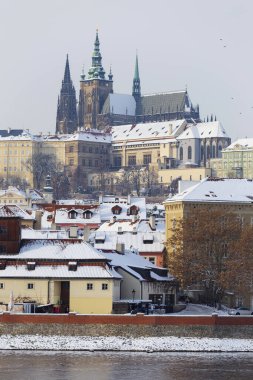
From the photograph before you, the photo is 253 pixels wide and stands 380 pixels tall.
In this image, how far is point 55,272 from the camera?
252ft

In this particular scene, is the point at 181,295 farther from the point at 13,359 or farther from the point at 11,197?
the point at 11,197

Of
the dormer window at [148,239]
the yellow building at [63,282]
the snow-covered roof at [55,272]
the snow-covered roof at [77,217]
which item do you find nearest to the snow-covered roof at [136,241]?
the dormer window at [148,239]

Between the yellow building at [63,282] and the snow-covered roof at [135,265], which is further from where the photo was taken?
the snow-covered roof at [135,265]

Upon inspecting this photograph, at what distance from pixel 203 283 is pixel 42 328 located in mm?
17829

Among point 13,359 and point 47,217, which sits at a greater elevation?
point 47,217

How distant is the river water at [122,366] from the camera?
63.9 metres

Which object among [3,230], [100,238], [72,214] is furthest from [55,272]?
[72,214]

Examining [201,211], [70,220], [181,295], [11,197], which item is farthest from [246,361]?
[11,197]

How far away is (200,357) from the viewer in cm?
7062

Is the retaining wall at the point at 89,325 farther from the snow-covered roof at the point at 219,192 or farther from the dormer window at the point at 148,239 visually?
the snow-covered roof at the point at 219,192

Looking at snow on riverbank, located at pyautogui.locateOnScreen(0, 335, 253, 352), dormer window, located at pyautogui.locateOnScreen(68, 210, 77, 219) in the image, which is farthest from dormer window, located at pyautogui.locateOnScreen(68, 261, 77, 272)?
dormer window, located at pyautogui.locateOnScreen(68, 210, 77, 219)

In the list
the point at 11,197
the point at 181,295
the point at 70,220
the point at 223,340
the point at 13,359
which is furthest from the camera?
the point at 11,197

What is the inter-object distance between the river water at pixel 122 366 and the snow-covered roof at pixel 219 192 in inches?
1221

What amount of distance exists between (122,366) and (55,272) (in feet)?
37.4
